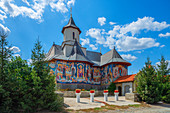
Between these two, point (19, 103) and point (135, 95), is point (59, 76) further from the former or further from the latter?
point (19, 103)

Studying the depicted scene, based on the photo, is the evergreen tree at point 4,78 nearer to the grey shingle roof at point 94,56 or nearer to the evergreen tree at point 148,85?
the evergreen tree at point 148,85

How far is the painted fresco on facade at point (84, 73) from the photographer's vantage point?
77.2 feet

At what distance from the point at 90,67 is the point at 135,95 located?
538 inches

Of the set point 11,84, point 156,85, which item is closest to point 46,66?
point 11,84

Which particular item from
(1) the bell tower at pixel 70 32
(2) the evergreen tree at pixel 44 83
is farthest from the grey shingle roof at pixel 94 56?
(2) the evergreen tree at pixel 44 83

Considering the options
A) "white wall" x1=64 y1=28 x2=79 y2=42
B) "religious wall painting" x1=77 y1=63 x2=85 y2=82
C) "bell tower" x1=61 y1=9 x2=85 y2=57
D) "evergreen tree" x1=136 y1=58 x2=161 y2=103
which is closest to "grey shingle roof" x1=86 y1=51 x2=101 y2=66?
"bell tower" x1=61 y1=9 x2=85 y2=57

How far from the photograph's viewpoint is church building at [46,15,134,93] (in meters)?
23.6

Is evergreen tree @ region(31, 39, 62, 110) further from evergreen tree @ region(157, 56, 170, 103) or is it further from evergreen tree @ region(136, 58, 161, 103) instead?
evergreen tree @ region(157, 56, 170, 103)

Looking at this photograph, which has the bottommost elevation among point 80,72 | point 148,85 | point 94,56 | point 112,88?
point 112,88

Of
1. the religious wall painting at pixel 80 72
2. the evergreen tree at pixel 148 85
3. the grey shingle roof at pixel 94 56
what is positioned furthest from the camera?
the grey shingle roof at pixel 94 56

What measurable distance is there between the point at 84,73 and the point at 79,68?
1.35 meters

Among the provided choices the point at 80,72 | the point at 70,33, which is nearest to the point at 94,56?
the point at 70,33

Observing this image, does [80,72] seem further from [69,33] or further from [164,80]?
[164,80]

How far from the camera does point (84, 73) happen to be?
24.7 m
